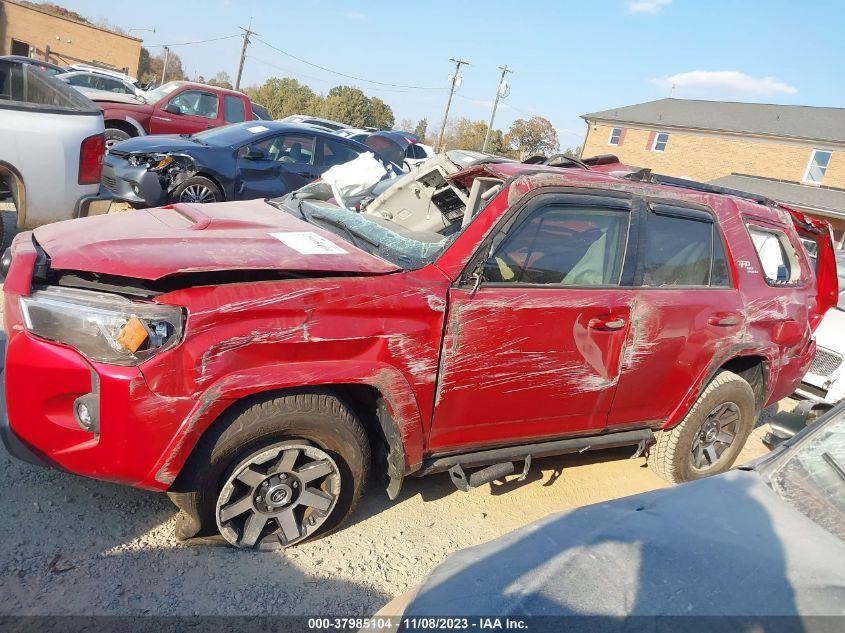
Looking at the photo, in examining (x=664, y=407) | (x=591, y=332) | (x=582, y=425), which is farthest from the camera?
(x=664, y=407)

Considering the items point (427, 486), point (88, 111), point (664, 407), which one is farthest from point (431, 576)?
point (88, 111)

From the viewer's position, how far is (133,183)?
7.15m

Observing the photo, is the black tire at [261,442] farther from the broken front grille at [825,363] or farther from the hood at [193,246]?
the broken front grille at [825,363]

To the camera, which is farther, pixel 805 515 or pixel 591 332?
pixel 591 332

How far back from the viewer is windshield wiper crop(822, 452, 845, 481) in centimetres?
229

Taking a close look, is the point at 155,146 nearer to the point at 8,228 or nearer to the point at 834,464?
the point at 8,228

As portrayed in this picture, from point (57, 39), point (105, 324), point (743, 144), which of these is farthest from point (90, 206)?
point (57, 39)

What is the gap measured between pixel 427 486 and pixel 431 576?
1.77m

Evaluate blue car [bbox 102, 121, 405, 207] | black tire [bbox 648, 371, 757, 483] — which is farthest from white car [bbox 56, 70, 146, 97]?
black tire [bbox 648, 371, 757, 483]

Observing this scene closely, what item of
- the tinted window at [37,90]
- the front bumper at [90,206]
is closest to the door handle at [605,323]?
the front bumper at [90,206]

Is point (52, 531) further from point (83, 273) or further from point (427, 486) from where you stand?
point (427, 486)

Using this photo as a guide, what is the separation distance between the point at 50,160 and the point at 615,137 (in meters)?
40.0

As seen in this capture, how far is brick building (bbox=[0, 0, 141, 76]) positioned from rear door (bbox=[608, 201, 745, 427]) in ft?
135

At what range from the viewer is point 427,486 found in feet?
11.8
